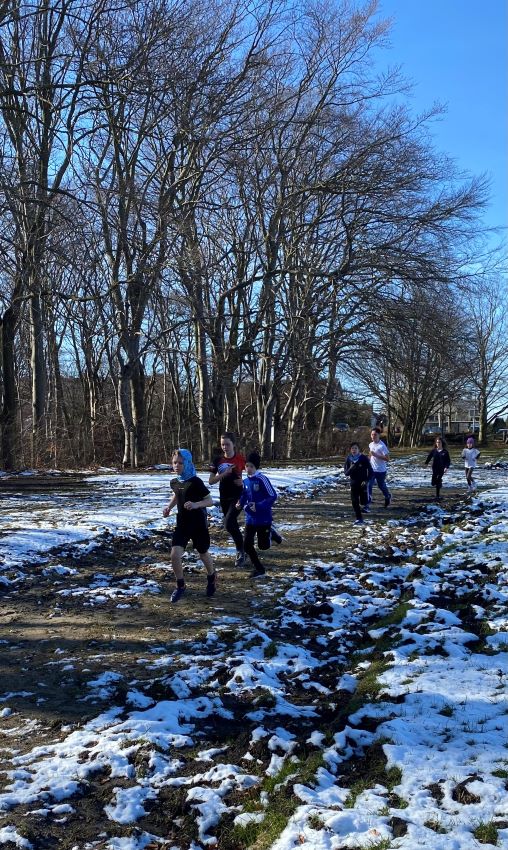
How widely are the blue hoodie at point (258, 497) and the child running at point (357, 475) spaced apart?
14.8 ft

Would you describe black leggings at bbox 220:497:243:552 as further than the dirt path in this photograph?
Yes

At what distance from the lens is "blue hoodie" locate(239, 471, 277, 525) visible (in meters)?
9.54

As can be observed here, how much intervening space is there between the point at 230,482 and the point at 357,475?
4.31 meters

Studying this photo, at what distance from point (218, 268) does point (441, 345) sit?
434 inches

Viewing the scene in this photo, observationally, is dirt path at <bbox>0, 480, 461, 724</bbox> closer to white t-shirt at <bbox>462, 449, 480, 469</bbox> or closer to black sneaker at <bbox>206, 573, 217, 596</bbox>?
black sneaker at <bbox>206, 573, 217, 596</bbox>

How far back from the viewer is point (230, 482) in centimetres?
1041

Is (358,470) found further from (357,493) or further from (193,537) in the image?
(193,537)

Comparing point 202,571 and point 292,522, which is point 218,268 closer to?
point 292,522

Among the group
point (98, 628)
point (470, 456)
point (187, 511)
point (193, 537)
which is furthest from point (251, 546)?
point (470, 456)

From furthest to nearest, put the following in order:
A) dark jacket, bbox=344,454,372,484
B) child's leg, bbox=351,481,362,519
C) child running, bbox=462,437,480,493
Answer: child running, bbox=462,437,480,493 < dark jacket, bbox=344,454,372,484 < child's leg, bbox=351,481,362,519

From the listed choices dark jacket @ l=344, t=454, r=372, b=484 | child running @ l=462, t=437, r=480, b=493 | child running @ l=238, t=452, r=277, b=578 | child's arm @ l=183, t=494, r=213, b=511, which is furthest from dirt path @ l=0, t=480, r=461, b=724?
child running @ l=462, t=437, r=480, b=493

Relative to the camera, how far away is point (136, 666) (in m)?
5.94

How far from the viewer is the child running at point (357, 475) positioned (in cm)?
1382

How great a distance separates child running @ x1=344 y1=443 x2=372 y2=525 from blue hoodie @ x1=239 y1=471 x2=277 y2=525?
450cm
